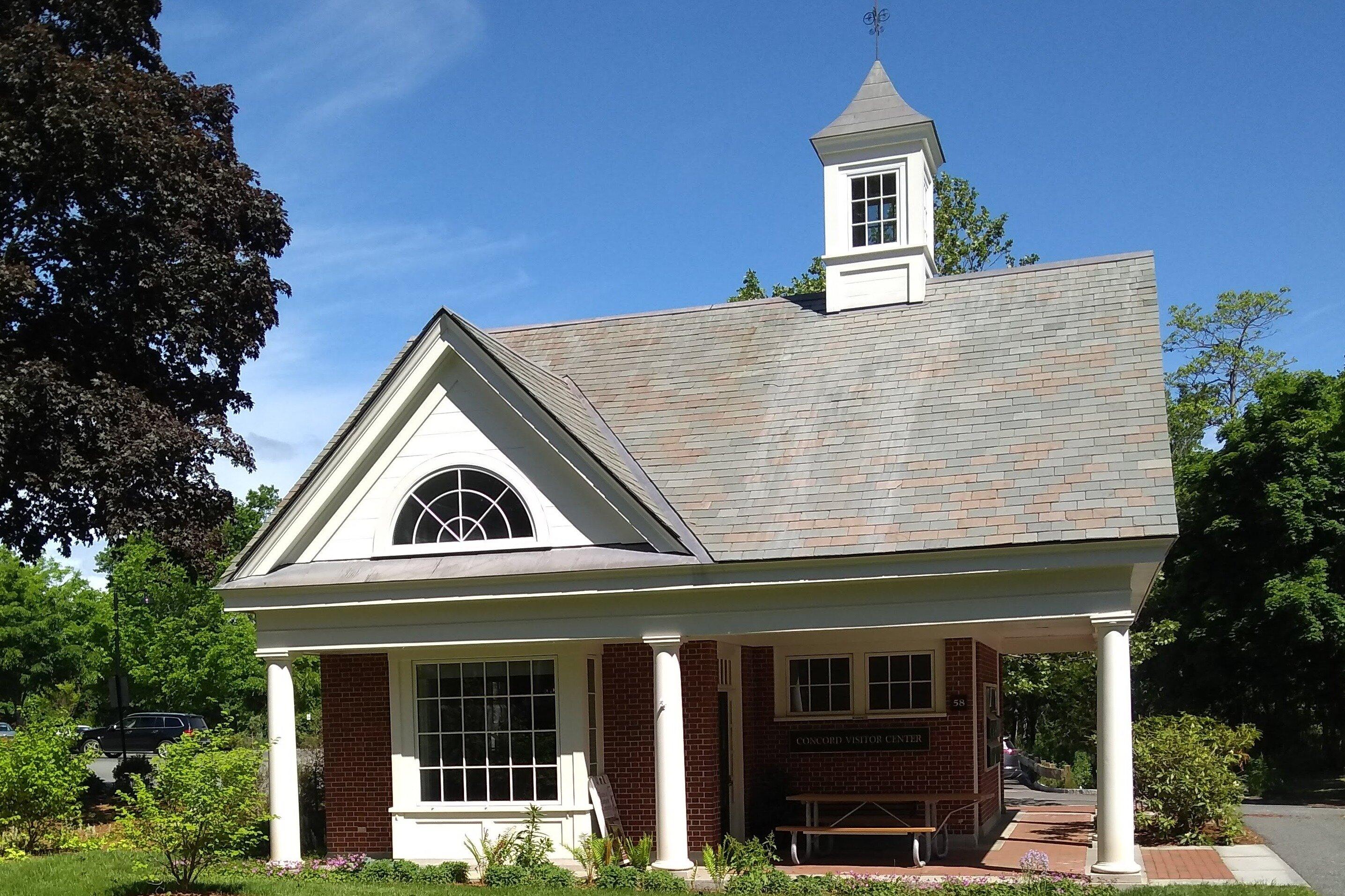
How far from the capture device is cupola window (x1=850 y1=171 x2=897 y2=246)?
1859 cm

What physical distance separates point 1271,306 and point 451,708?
135ft

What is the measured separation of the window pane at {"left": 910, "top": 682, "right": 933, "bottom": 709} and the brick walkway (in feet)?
9.90

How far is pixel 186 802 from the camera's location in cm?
1112

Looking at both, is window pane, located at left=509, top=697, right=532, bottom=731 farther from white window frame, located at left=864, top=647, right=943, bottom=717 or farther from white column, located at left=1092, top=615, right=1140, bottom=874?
white column, located at left=1092, top=615, right=1140, bottom=874

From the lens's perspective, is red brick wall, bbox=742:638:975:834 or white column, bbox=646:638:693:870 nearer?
white column, bbox=646:638:693:870

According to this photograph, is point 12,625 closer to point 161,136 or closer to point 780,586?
point 161,136

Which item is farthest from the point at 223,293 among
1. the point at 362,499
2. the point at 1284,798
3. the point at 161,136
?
the point at 1284,798

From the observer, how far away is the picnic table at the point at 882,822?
566 inches

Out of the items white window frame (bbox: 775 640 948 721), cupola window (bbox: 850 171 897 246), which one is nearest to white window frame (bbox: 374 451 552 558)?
white window frame (bbox: 775 640 948 721)

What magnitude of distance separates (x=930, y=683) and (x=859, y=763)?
138 centimetres

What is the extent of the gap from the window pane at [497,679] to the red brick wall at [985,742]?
5.84 metres

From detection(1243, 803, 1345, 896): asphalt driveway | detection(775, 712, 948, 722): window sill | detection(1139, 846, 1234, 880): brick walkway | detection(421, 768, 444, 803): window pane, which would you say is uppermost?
detection(775, 712, 948, 722): window sill

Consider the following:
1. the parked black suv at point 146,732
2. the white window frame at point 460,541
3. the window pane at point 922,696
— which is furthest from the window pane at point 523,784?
the parked black suv at point 146,732

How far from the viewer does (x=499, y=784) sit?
1475 centimetres
